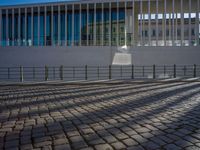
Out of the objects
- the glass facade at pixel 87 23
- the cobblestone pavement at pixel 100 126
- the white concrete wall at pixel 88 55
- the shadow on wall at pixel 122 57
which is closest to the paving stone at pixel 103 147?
the cobblestone pavement at pixel 100 126

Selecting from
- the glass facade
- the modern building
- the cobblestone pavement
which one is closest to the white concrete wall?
the modern building

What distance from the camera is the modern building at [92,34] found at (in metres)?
27.1

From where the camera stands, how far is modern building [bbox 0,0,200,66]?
1067 inches

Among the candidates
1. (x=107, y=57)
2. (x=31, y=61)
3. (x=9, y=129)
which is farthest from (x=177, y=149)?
(x=31, y=61)

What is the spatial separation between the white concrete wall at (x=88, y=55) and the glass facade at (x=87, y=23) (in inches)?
164

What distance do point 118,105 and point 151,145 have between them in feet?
11.3

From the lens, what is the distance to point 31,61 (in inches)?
1128

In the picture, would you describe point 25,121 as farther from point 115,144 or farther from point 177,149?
point 177,149

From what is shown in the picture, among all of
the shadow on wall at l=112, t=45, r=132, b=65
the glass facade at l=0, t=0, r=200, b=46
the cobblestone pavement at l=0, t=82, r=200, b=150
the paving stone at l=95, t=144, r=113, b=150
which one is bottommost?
the paving stone at l=95, t=144, r=113, b=150

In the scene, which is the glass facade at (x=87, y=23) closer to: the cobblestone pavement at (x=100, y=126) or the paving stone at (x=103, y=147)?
the cobblestone pavement at (x=100, y=126)

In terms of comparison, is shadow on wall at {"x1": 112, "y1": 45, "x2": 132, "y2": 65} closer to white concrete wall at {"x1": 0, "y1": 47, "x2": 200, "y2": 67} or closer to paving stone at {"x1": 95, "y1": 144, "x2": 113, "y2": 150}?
white concrete wall at {"x1": 0, "y1": 47, "x2": 200, "y2": 67}

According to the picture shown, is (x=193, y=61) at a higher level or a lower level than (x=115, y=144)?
higher

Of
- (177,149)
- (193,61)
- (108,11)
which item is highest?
(108,11)

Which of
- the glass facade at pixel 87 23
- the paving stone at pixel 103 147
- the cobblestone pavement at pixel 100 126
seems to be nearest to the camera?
the paving stone at pixel 103 147
